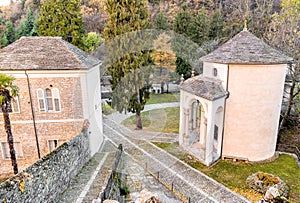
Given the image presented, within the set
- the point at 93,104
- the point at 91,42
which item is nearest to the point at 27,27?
the point at 91,42

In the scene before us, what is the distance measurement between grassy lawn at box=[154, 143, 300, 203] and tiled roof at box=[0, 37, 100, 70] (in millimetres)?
10375

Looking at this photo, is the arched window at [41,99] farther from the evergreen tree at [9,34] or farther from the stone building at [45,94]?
the evergreen tree at [9,34]

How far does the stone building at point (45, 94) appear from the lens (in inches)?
603

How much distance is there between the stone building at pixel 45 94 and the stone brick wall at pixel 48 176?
186 centimetres

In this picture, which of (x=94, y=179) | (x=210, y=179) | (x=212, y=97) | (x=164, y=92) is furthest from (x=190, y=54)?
(x=94, y=179)

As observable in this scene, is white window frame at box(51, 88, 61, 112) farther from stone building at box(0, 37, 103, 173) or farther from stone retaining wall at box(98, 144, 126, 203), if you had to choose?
stone retaining wall at box(98, 144, 126, 203)

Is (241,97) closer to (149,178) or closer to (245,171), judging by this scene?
(245,171)

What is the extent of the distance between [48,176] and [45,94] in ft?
21.2

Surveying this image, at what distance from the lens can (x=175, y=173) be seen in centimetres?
1573

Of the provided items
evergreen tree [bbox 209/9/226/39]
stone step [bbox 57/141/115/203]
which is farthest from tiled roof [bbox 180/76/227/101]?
evergreen tree [bbox 209/9/226/39]

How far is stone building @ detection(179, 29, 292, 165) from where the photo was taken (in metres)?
15.8

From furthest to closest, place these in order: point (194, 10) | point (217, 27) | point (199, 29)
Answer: point (194, 10)
point (217, 27)
point (199, 29)

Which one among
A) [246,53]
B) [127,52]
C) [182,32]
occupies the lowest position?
[127,52]

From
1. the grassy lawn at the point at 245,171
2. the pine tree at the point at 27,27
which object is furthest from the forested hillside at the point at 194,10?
the grassy lawn at the point at 245,171
